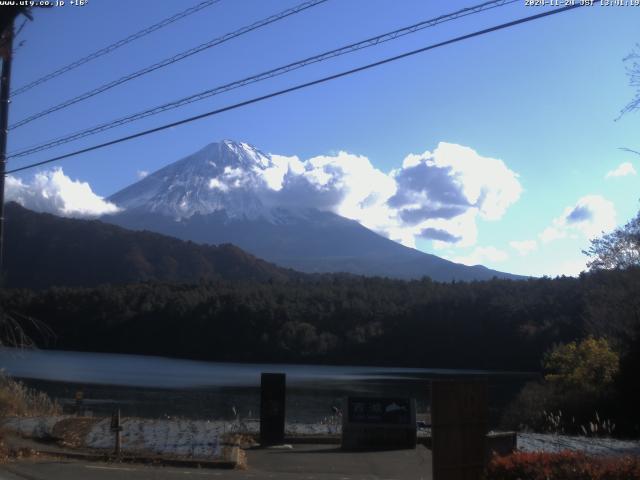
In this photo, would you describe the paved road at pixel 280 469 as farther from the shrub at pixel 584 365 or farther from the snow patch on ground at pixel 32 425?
the shrub at pixel 584 365

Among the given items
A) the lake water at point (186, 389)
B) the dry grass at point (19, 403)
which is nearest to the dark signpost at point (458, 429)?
the dry grass at point (19, 403)

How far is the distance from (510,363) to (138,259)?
82613mm

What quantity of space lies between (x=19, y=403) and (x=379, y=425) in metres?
9.60

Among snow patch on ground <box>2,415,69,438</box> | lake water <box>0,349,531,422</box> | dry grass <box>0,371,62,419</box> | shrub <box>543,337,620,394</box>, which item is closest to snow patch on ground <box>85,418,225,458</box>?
snow patch on ground <box>2,415,69,438</box>

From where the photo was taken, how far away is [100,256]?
144m

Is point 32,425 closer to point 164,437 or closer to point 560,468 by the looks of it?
point 164,437

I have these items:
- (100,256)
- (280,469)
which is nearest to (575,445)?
(280,469)

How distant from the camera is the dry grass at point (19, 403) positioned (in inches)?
778

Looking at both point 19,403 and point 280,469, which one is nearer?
point 280,469

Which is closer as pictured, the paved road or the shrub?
the paved road

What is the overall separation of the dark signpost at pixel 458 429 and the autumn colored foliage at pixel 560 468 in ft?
2.52

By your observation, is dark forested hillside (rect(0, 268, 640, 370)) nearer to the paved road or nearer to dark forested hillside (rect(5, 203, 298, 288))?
dark forested hillside (rect(5, 203, 298, 288))

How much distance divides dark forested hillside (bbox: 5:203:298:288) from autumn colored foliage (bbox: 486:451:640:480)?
11936cm

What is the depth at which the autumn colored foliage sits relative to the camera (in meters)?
8.33
